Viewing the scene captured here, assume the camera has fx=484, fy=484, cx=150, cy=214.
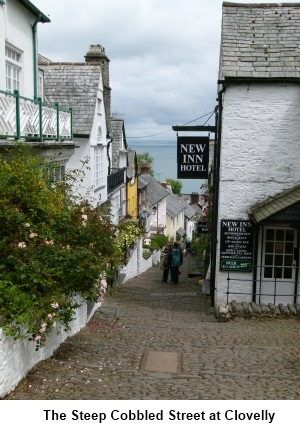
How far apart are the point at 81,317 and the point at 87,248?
2.63m

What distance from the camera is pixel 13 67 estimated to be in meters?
12.9

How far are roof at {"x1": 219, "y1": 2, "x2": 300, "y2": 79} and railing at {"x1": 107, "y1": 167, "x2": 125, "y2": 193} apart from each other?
490 inches

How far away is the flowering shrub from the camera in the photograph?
6.82 meters

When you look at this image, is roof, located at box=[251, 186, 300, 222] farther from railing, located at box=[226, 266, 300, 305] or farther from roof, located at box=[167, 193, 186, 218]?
roof, located at box=[167, 193, 186, 218]

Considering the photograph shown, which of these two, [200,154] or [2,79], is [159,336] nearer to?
[200,154]

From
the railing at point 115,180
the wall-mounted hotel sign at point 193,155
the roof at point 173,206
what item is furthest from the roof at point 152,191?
the wall-mounted hotel sign at point 193,155

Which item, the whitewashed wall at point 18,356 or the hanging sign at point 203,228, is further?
the hanging sign at point 203,228

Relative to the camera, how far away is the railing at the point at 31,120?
9469 mm

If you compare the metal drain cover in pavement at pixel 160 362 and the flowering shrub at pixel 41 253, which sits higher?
the flowering shrub at pixel 41 253

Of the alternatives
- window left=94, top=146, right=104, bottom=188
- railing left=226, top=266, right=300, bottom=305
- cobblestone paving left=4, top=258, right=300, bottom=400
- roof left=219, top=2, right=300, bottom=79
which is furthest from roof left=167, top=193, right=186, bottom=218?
cobblestone paving left=4, top=258, right=300, bottom=400

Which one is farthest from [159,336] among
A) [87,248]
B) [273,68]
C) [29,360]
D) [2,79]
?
[273,68]

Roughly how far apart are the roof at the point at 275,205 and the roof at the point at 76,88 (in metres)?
9.02

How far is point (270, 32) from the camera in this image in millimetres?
14195

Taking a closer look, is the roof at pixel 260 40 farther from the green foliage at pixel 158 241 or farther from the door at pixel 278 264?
the green foliage at pixel 158 241
